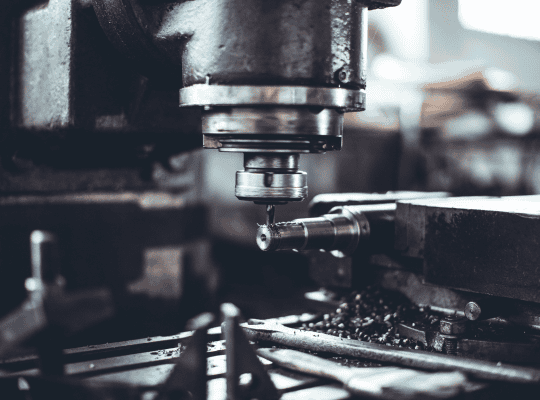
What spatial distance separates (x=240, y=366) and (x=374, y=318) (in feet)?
1.29

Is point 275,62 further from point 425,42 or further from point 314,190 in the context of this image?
point 425,42

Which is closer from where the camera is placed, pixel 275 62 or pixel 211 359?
pixel 275 62

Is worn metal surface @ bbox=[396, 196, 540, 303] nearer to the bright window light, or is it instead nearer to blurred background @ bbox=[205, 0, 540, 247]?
blurred background @ bbox=[205, 0, 540, 247]

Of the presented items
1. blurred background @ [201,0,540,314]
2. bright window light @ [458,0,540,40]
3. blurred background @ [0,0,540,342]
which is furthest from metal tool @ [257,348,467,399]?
bright window light @ [458,0,540,40]

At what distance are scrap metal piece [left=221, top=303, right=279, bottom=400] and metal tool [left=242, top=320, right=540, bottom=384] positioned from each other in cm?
16

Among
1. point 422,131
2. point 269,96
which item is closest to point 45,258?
point 269,96

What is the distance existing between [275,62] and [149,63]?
0.28 meters

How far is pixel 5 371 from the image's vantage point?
0.74 m

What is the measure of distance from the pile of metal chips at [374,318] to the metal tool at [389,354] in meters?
0.08

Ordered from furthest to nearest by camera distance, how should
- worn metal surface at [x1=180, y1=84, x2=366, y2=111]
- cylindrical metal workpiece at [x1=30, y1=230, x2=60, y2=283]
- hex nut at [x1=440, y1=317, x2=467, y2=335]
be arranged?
hex nut at [x1=440, y1=317, x2=467, y2=335] < worn metal surface at [x1=180, y1=84, x2=366, y2=111] < cylindrical metal workpiece at [x1=30, y1=230, x2=60, y2=283]

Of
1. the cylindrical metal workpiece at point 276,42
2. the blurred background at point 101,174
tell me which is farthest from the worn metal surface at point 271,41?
the blurred background at point 101,174

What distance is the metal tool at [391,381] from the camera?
0.61 meters

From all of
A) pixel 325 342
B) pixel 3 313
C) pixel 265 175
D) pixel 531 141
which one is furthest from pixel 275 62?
pixel 531 141

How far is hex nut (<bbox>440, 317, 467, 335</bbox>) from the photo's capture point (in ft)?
2.78
